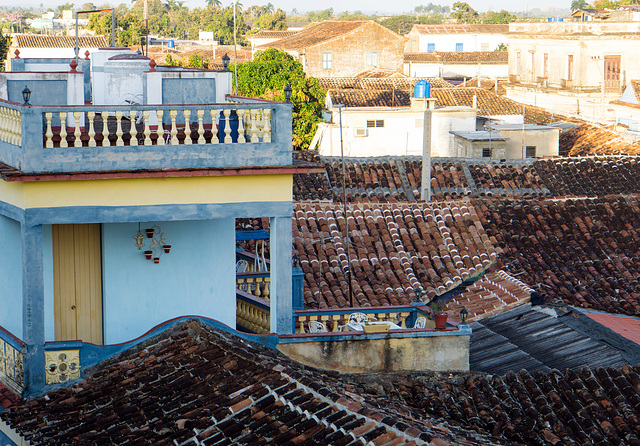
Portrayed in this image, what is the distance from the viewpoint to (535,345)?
13508 mm

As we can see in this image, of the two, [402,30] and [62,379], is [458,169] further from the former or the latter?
[402,30]

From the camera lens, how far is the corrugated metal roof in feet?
41.2

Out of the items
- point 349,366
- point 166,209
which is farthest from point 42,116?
point 349,366

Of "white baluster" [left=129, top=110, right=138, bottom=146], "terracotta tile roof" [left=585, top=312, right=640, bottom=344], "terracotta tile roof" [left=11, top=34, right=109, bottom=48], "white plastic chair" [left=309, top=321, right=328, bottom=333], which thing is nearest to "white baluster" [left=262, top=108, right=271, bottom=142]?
"white baluster" [left=129, top=110, right=138, bottom=146]

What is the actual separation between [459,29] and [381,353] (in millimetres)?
82408

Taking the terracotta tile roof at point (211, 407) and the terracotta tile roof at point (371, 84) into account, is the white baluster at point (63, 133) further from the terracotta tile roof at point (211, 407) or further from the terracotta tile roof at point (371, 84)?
the terracotta tile roof at point (371, 84)

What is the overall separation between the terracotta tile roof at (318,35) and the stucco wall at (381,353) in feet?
190

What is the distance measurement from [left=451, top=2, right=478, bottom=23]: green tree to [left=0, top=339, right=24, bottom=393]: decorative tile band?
115m

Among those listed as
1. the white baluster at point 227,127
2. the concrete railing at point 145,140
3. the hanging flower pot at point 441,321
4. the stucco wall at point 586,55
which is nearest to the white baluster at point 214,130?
the concrete railing at point 145,140

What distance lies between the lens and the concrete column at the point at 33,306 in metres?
10.4

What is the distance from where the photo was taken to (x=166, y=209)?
10914mm

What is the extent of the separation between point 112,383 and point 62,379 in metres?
0.78

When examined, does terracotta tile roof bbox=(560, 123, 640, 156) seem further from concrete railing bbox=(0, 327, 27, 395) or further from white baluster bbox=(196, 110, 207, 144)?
concrete railing bbox=(0, 327, 27, 395)

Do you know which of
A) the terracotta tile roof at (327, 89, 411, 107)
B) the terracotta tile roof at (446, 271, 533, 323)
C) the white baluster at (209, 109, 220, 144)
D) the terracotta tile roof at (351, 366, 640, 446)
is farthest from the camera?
the terracotta tile roof at (327, 89, 411, 107)
